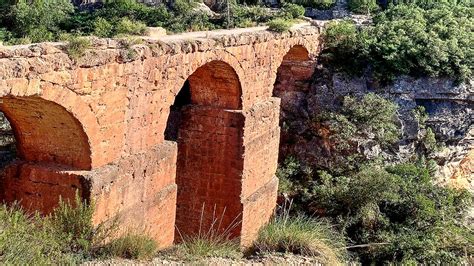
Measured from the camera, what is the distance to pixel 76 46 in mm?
7098

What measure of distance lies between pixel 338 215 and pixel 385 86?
4.53 meters

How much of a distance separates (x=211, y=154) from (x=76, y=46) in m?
4.97

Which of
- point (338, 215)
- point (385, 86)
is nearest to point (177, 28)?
point (385, 86)

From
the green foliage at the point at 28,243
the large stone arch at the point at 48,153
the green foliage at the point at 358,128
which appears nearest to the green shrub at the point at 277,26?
the green foliage at the point at 358,128

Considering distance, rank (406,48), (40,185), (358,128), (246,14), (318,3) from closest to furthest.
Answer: (40,185) < (358,128) < (406,48) < (246,14) < (318,3)

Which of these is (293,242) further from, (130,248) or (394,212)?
(394,212)

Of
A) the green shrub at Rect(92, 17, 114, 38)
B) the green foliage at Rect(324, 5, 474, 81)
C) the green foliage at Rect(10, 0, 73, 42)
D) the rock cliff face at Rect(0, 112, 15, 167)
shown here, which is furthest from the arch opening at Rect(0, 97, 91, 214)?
the green foliage at Rect(10, 0, 73, 42)

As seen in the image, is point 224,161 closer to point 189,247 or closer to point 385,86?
point 189,247

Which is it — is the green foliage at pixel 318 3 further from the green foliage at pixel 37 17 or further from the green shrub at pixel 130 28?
the green shrub at pixel 130 28

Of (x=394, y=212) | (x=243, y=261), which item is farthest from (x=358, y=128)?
(x=243, y=261)

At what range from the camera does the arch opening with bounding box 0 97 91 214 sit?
7.52 m

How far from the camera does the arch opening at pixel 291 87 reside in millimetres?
16406

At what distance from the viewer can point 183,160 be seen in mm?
11703

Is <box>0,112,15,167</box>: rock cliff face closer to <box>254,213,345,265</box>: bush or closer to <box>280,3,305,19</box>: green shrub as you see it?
<box>254,213,345,265</box>: bush
